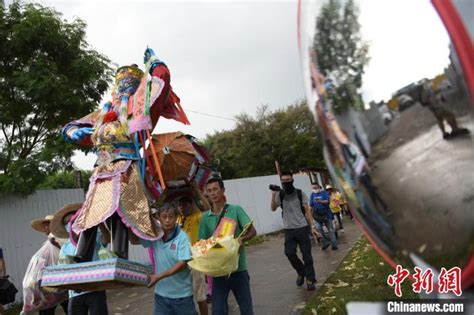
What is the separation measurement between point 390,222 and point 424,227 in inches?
2.9

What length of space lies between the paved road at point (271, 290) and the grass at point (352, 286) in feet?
0.61

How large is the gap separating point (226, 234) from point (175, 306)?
0.66m

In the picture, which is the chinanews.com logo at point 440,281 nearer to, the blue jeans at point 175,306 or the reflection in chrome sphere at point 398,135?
the reflection in chrome sphere at point 398,135

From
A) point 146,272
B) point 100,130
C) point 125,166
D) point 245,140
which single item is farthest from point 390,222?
point 245,140

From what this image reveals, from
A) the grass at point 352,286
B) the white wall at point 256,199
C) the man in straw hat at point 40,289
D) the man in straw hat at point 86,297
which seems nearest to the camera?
the man in straw hat at point 86,297

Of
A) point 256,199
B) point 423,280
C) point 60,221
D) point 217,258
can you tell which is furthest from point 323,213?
point 423,280

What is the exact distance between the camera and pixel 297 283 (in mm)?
5652

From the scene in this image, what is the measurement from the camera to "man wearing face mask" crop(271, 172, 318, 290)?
5.32m

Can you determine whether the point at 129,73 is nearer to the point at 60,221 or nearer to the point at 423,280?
the point at 60,221

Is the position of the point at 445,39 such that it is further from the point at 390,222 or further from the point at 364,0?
the point at 390,222

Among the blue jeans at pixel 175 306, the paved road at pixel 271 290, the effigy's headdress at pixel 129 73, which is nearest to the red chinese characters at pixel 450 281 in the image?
the blue jeans at pixel 175 306

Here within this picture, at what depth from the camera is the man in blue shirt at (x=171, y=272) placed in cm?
282

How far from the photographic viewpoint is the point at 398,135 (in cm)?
98

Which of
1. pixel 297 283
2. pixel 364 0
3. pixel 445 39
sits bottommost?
pixel 297 283
